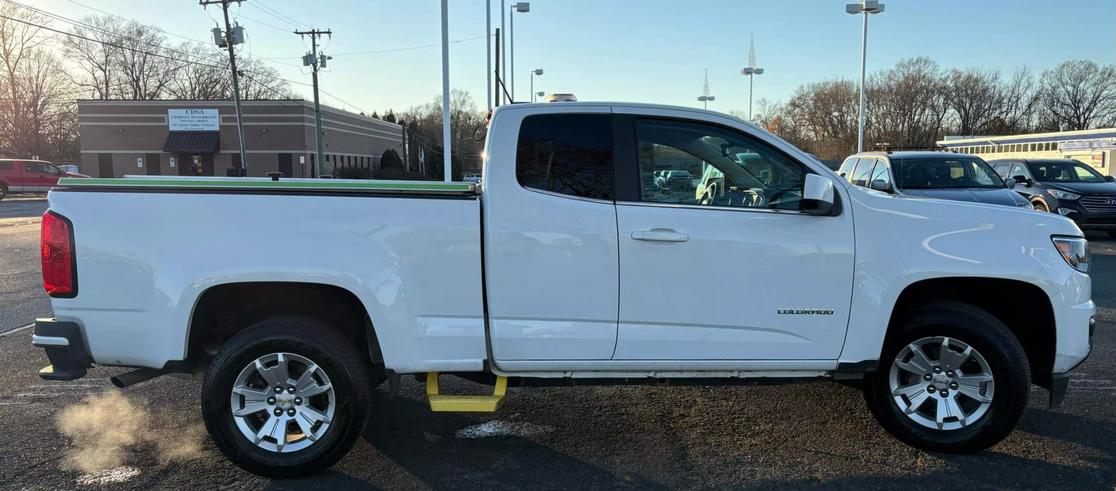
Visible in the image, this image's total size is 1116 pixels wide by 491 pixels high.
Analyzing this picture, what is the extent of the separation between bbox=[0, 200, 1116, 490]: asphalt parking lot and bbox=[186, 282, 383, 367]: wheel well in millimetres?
640

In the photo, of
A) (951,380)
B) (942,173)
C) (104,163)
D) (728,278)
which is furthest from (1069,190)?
(104,163)

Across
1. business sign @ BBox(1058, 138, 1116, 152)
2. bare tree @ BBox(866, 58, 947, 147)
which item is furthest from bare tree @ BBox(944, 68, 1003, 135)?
business sign @ BBox(1058, 138, 1116, 152)

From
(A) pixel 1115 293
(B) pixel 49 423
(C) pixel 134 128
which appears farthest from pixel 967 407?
(C) pixel 134 128

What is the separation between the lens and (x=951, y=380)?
3828 millimetres

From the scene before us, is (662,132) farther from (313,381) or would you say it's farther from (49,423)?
(49,423)

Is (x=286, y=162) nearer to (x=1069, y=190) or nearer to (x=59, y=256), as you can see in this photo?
(x=1069, y=190)

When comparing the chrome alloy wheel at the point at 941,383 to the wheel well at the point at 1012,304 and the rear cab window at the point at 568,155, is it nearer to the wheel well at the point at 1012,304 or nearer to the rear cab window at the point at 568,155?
the wheel well at the point at 1012,304

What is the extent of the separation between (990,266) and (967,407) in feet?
2.68

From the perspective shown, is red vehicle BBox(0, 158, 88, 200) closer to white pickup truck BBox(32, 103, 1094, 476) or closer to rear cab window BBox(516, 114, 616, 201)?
white pickup truck BBox(32, 103, 1094, 476)

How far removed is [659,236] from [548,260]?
A: 59cm

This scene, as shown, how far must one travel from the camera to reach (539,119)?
3826 mm

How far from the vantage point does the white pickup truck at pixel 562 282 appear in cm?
350

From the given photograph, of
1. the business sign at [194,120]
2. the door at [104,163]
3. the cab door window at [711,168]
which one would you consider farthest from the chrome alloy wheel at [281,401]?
the door at [104,163]

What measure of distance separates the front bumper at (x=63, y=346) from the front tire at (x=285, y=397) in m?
0.67
